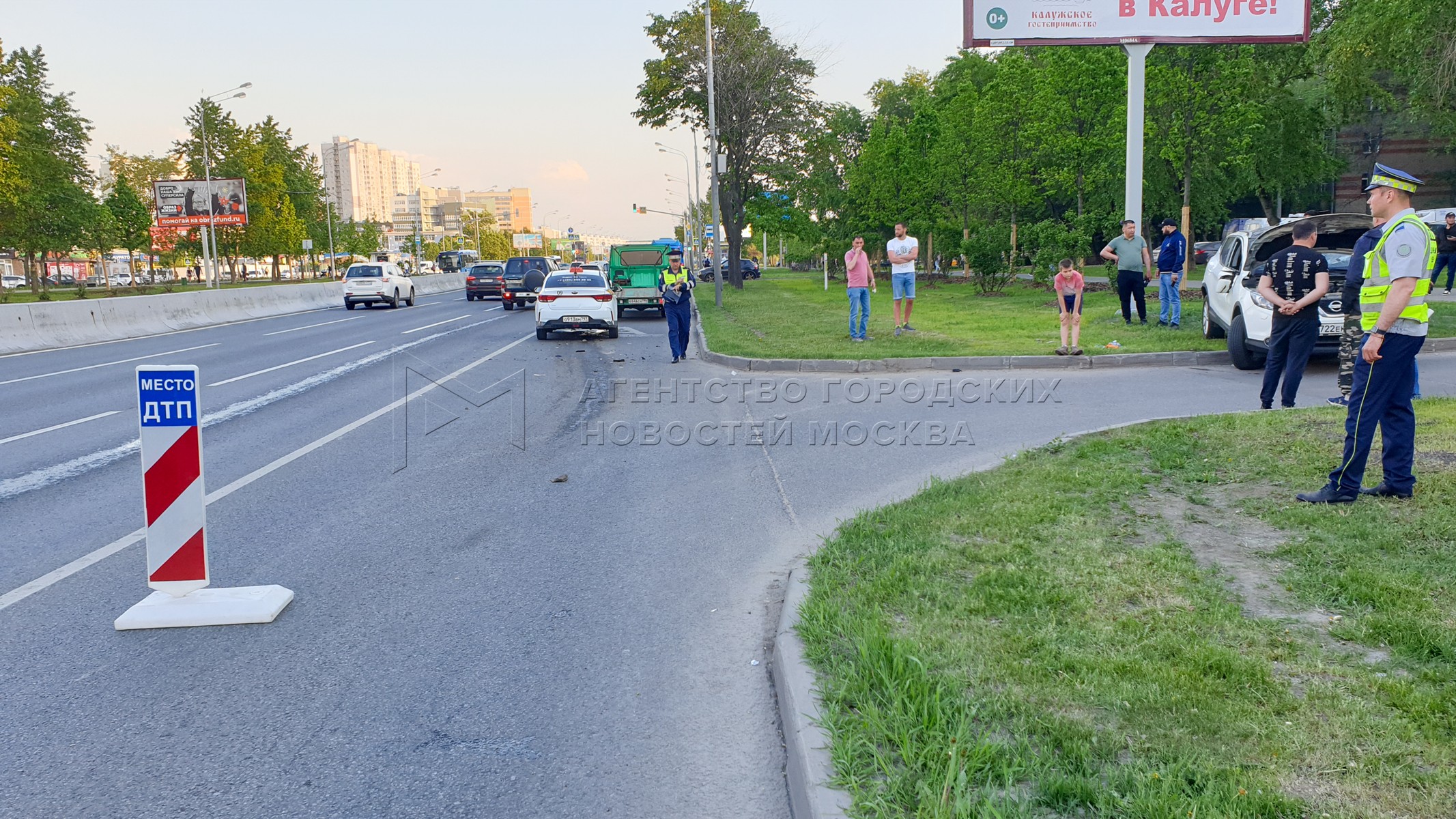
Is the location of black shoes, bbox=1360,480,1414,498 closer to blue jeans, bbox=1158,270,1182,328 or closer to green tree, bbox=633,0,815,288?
blue jeans, bbox=1158,270,1182,328

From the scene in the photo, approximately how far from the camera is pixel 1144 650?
3.98 metres

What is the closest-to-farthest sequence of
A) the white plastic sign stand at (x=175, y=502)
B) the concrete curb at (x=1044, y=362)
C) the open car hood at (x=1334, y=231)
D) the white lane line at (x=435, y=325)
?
the white plastic sign stand at (x=175, y=502), the open car hood at (x=1334, y=231), the concrete curb at (x=1044, y=362), the white lane line at (x=435, y=325)

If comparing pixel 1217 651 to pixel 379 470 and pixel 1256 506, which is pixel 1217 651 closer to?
pixel 1256 506

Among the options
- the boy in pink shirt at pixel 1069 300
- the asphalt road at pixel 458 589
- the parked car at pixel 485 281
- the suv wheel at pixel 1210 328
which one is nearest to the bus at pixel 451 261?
the parked car at pixel 485 281

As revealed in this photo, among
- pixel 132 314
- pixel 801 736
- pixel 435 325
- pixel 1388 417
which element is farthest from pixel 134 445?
pixel 132 314

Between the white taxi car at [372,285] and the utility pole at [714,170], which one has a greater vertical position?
the utility pole at [714,170]

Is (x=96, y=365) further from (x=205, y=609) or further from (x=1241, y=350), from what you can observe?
(x=1241, y=350)

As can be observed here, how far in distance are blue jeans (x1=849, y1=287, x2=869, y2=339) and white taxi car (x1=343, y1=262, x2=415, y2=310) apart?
2682 centimetres

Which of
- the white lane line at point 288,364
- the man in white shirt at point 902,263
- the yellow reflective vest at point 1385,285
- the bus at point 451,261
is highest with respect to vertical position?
the bus at point 451,261

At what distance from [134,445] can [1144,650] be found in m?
9.47

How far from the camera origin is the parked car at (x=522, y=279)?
1453 inches

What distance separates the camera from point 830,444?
9266 millimetres

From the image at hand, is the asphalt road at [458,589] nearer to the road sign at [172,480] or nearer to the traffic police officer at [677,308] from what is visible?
the road sign at [172,480]

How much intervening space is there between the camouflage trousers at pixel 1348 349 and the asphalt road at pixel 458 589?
5.33ft
